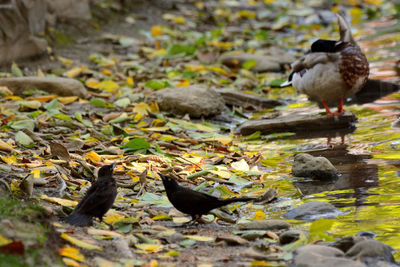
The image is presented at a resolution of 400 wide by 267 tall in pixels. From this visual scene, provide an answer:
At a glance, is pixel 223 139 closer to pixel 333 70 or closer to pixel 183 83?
pixel 333 70

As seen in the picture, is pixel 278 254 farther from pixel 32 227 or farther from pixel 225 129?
pixel 225 129

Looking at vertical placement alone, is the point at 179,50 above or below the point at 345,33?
below

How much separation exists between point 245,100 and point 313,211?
14.0 feet

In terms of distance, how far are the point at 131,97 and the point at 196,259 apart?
4.73m

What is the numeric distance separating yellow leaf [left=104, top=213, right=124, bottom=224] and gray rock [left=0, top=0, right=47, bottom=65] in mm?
5259

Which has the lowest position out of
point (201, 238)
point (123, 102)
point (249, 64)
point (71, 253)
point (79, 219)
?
point (249, 64)

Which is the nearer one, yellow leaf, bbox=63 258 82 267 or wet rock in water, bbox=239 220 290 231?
yellow leaf, bbox=63 258 82 267

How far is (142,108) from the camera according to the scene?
23.9 feet

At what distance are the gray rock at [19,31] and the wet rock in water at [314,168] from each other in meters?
4.87

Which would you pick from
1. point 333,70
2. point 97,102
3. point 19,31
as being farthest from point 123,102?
point 333,70

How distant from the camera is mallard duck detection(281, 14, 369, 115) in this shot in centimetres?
688

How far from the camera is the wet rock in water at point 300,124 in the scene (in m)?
7.03

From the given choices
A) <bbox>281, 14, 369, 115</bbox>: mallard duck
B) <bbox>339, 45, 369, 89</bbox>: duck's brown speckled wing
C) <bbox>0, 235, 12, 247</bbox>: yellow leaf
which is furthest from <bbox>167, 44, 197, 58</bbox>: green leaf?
<bbox>0, 235, 12, 247</bbox>: yellow leaf

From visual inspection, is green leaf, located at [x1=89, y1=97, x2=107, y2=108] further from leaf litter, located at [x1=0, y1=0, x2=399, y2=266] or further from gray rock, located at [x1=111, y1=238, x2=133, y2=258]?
gray rock, located at [x1=111, y1=238, x2=133, y2=258]
